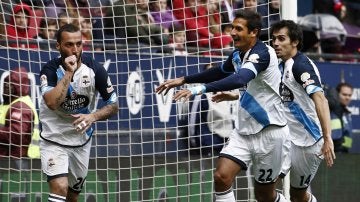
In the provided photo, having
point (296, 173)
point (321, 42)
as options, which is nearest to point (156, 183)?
point (296, 173)

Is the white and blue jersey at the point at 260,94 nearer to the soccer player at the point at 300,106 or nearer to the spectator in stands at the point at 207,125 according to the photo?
the soccer player at the point at 300,106

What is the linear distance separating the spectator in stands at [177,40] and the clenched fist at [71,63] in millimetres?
3197

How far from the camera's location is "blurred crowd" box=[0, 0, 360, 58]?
13406 millimetres

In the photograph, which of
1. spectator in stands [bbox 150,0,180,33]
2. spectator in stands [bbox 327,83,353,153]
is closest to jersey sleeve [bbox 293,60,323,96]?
spectator in stands [bbox 150,0,180,33]

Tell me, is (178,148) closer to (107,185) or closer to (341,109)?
(107,185)

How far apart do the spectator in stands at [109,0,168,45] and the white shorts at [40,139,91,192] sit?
8.11ft

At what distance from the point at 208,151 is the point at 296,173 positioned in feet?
5.86

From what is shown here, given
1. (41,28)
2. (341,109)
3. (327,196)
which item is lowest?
(327,196)

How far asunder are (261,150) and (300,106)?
915mm

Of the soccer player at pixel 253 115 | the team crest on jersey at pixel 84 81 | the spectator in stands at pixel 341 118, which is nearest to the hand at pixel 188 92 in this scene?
the soccer player at pixel 253 115

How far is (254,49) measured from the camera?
1120 centimetres

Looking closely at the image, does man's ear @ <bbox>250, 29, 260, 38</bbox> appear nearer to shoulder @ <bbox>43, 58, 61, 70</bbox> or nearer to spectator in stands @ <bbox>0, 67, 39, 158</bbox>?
shoulder @ <bbox>43, 58, 61, 70</bbox>

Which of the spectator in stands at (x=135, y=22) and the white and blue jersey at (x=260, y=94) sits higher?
the spectator in stands at (x=135, y=22)

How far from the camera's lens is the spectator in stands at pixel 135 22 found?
1367cm
